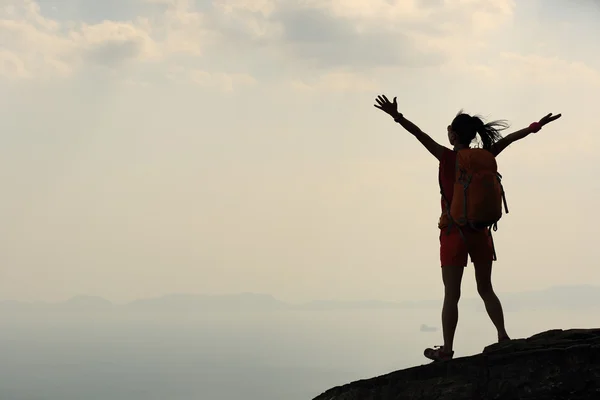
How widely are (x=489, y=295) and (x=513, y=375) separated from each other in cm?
191

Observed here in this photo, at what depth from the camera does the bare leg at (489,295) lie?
11188 millimetres

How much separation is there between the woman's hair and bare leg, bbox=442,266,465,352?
198 cm

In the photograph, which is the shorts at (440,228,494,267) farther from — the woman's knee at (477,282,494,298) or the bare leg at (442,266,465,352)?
the woman's knee at (477,282,494,298)

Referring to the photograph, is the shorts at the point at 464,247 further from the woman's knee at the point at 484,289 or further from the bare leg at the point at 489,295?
Result: the woman's knee at the point at 484,289

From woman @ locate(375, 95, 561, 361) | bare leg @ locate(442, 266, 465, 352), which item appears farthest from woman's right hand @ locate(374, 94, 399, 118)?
bare leg @ locate(442, 266, 465, 352)

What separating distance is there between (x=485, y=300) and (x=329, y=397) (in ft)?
9.92

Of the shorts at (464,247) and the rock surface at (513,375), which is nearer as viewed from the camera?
the rock surface at (513,375)

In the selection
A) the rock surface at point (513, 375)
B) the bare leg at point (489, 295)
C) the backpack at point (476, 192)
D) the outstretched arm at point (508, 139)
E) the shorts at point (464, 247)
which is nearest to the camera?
the rock surface at point (513, 375)

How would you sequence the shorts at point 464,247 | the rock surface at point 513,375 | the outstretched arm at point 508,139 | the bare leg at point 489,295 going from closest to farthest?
1. the rock surface at point 513,375
2. the shorts at point 464,247
3. the bare leg at point 489,295
4. the outstretched arm at point 508,139

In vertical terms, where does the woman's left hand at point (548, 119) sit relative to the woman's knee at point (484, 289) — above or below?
above

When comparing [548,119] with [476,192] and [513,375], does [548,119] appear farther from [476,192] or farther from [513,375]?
[513,375]

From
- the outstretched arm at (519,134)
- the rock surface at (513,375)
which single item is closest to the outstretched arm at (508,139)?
the outstretched arm at (519,134)

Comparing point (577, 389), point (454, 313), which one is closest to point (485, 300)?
point (454, 313)

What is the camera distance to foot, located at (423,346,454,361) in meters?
11.0
